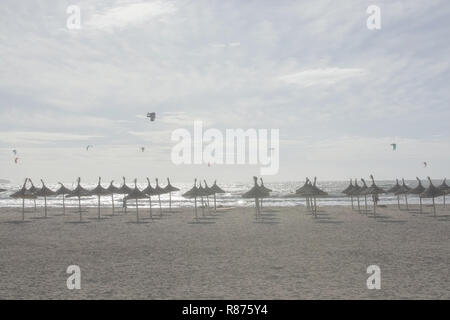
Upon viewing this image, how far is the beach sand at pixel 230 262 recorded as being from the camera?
9.84m

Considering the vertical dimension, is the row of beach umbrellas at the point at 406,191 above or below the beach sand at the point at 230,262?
above

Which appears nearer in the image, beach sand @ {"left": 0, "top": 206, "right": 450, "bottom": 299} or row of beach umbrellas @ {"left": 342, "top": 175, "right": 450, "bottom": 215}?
beach sand @ {"left": 0, "top": 206, "right": 450, "bottom": 299}

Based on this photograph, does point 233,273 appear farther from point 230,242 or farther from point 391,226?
point 391,226

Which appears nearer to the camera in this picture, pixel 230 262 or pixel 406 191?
pixel 230 262

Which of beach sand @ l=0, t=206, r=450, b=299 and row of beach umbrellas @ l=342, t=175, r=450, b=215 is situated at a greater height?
row of beach umbrellas @ l=342, t=175, r=450, b=215

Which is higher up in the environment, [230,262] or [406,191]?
[406,191]

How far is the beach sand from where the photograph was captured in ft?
32.3

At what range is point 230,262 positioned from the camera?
44.2 ft

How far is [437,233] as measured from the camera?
19906 mm

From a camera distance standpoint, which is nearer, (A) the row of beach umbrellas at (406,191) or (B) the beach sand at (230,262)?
(B) the beach sand at (230,262)
